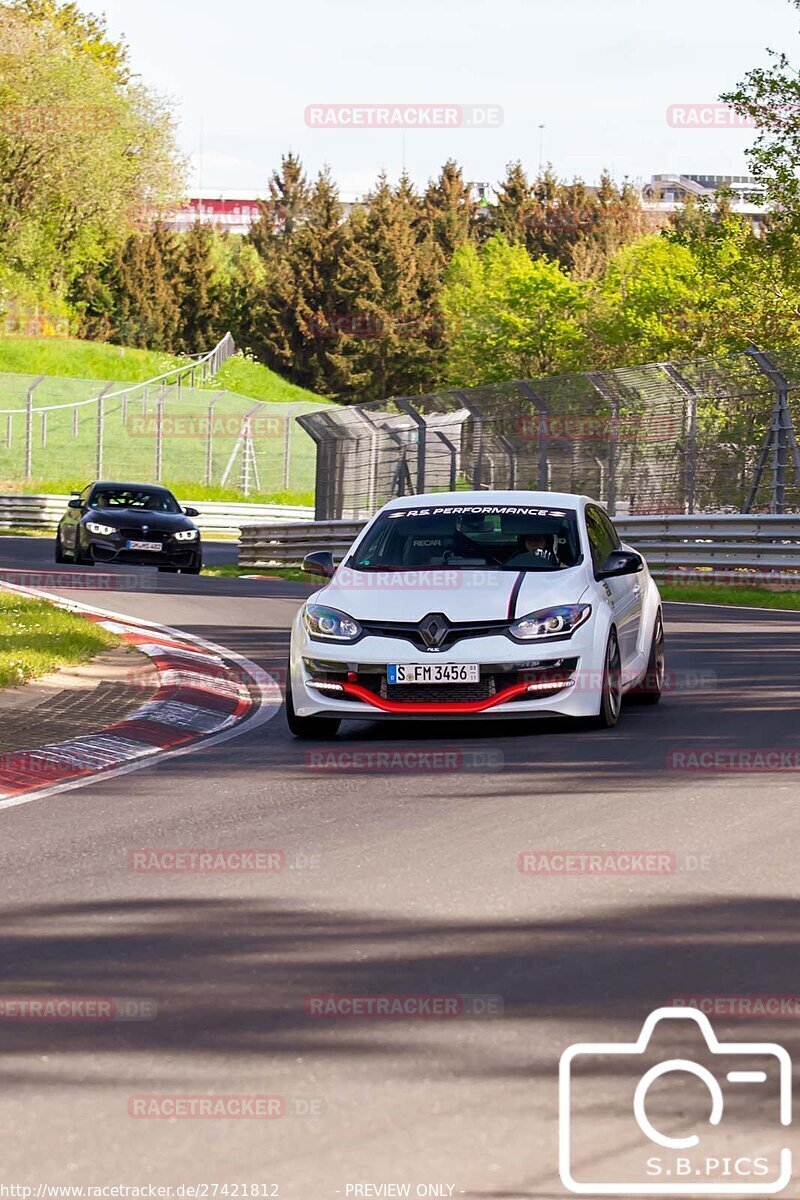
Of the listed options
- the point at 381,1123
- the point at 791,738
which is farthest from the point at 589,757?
the point at 381,1123

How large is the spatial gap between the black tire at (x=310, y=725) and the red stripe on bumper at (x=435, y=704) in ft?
1.01

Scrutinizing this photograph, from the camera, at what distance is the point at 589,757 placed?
407 inches

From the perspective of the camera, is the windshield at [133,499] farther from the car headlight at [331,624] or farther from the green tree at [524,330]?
the green tree at [524,330]

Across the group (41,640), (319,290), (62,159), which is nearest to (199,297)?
(319,290)

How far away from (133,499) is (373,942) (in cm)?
2592

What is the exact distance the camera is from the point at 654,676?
42.3 ft

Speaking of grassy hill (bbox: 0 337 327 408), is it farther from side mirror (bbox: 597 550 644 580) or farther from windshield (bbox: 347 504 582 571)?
side mirror (bbox: 597 550 644 580)

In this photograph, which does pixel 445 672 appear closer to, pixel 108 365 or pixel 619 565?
pixel 619 565

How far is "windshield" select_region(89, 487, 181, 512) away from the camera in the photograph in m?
31.2

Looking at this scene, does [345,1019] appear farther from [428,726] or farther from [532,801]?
[428,726]

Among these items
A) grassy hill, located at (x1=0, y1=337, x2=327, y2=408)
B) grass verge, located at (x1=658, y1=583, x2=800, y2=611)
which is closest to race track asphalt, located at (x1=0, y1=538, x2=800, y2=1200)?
grass verge, located at (x1=658, y1=583, x2=800, y2=611)

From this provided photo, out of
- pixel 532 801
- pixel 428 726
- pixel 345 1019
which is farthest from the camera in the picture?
pixel 428 726

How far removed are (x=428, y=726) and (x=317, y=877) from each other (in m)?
4.94

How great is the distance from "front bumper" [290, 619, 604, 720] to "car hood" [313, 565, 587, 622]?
0.19 m
